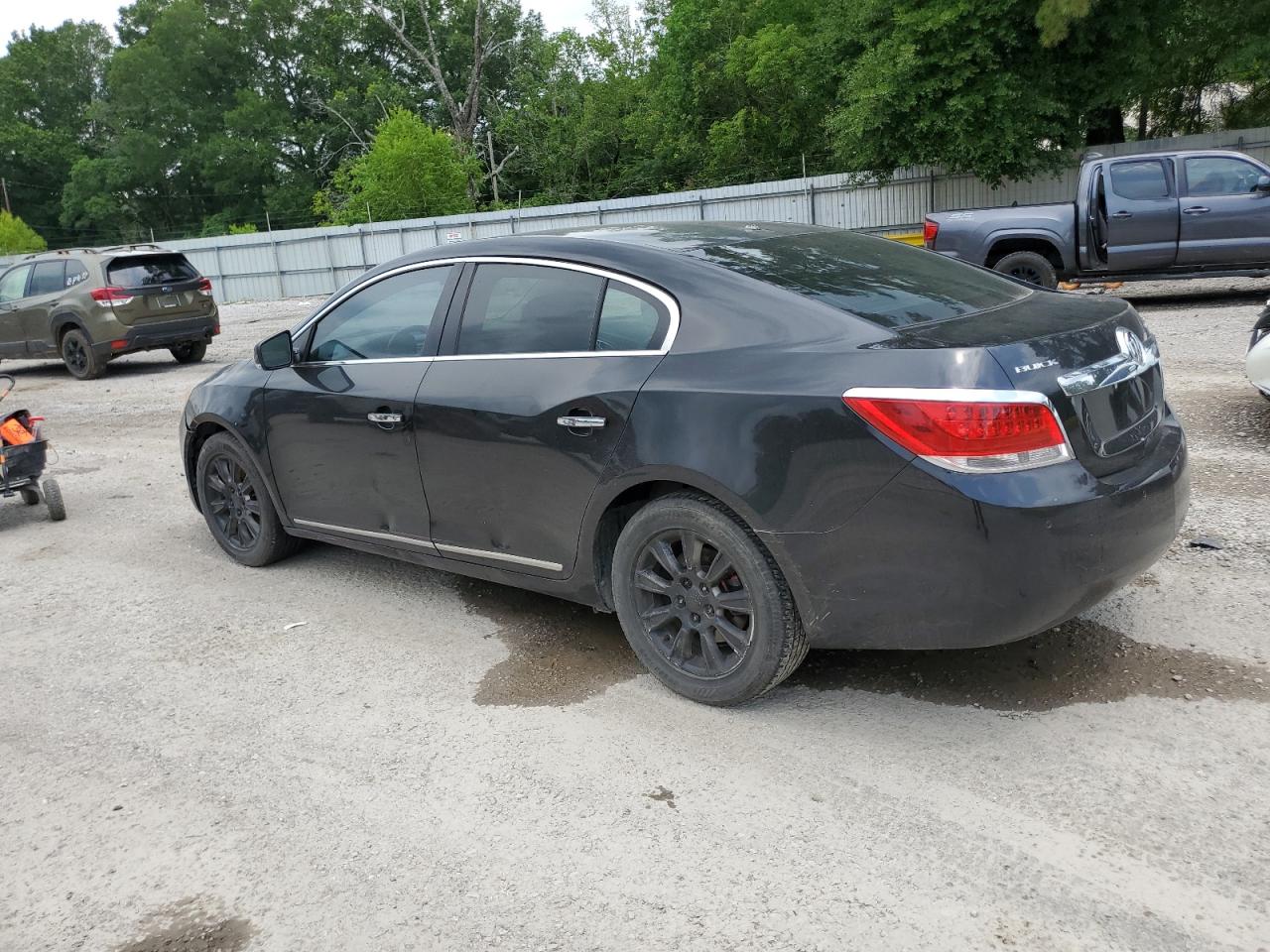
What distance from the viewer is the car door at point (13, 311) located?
1566 cm

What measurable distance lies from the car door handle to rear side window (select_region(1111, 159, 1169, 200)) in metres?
11.6

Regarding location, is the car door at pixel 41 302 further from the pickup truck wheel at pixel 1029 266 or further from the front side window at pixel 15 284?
the pickup truck wheel at pixel 1029 266

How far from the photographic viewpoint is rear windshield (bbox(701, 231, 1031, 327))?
364 cm

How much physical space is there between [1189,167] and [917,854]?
1287 cm

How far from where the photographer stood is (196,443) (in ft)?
19.4

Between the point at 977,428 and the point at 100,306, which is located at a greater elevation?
the point at 100,306

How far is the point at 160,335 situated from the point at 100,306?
2.71 feet

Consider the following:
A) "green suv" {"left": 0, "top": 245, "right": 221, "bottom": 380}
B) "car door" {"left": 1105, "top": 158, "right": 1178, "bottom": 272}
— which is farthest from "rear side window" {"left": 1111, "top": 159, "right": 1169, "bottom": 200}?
"green suv" {"left": 0, "top": 245, "right": 221, "bottom": 380}

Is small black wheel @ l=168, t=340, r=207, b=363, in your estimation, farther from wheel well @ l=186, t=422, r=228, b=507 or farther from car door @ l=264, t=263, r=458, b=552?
car door @ l=264, t=263, r=458, b=552

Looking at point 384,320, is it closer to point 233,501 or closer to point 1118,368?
point 233,501

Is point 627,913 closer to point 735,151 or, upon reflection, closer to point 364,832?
point 364,832

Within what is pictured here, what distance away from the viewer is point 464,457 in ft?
14.0

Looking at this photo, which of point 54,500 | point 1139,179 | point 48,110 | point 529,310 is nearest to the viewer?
point 529,310

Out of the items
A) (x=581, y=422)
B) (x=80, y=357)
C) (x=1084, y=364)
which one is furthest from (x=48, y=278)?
(x=1084, y=364)
